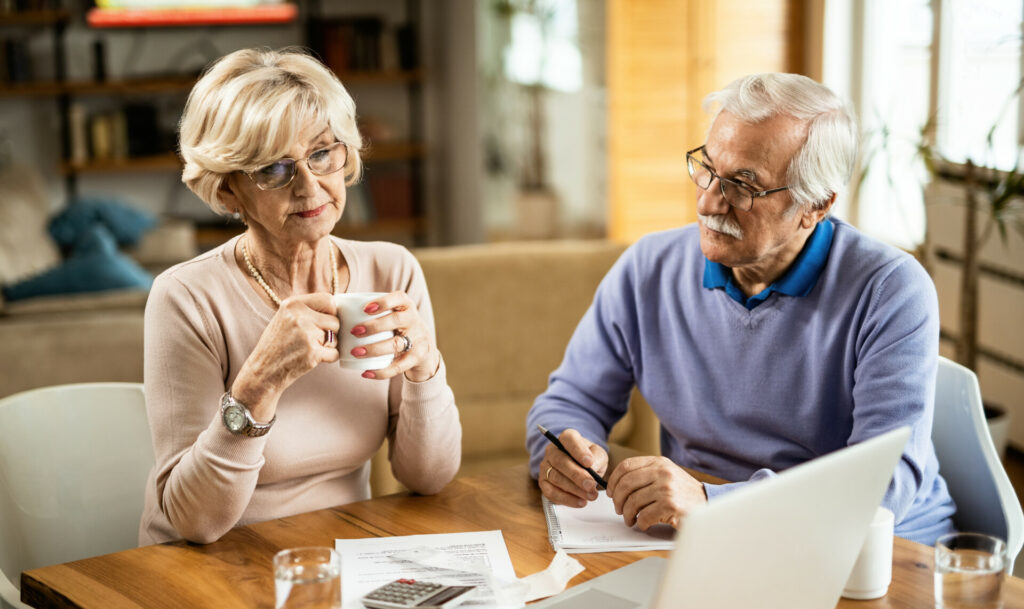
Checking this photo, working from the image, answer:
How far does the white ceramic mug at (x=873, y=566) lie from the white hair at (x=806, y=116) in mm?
592

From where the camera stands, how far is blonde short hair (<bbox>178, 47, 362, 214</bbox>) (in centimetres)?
142

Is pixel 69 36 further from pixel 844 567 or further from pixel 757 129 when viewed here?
pixel 844 567

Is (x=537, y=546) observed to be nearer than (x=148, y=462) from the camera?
Yes

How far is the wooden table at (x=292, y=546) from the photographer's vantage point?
112cm

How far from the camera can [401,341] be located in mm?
1338

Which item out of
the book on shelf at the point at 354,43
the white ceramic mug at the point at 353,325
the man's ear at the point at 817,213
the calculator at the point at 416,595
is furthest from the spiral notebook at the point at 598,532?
the book on shelf at the point at 354,43

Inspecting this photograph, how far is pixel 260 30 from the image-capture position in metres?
6.46

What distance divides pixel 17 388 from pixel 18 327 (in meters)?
0.19

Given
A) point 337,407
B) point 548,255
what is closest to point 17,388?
point 548,255

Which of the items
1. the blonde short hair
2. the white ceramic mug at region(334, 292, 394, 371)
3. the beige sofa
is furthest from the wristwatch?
the beige sofa

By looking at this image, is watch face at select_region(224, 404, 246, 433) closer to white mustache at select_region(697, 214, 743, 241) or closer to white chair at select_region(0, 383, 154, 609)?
white chair at select_region(0, 383, 154, 609)

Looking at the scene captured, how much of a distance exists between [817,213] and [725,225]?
6.1 inches

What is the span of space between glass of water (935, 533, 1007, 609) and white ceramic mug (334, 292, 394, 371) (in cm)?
69

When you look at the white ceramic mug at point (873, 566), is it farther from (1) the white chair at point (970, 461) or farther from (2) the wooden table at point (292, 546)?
(1) the white chair at point (970, 461)
